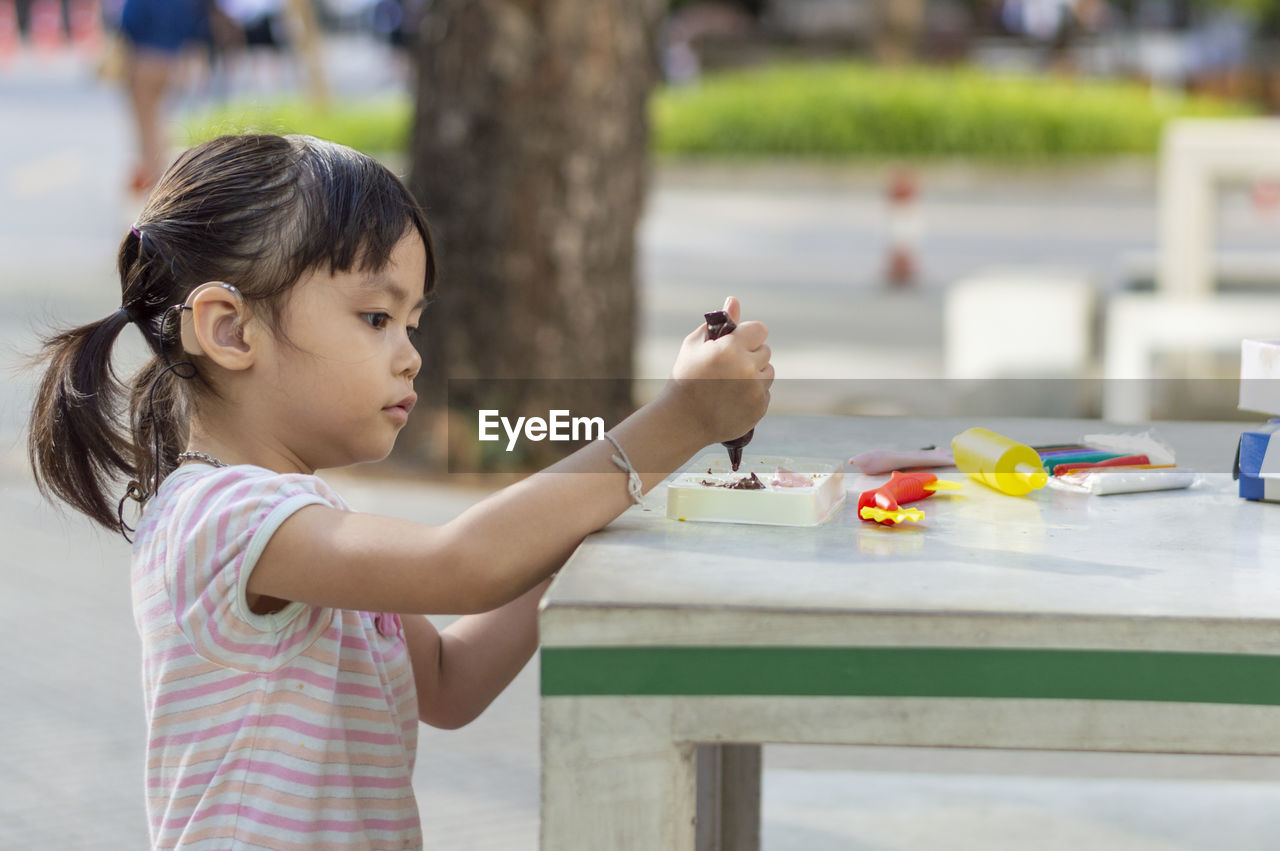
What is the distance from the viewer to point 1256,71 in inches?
865

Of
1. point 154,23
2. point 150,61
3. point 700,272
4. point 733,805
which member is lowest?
point 700,272

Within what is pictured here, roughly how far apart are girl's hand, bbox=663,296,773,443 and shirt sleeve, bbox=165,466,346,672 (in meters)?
0.33

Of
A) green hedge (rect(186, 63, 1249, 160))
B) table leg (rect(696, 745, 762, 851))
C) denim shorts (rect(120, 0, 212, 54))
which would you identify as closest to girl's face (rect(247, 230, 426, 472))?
table leg (rect(696, 745, 762, 851))

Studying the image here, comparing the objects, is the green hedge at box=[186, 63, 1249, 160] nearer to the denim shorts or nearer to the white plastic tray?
the denim shorts

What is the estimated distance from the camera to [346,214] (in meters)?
1.56

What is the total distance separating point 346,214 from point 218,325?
15 centimetres

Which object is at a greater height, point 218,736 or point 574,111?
point 574,111

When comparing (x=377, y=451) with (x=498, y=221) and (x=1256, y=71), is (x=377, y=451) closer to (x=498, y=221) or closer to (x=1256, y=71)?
(x=498, y=221)

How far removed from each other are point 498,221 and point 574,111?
1.37 ft

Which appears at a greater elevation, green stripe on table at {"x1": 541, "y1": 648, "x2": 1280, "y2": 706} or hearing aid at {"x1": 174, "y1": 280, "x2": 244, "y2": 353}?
hearing aid at {"x1": 174, "y1": 280, "x2": 244, "y2": 353}

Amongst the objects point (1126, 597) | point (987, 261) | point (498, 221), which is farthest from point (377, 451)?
point (987, 261)

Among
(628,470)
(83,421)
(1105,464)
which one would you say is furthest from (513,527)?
(1105,464)

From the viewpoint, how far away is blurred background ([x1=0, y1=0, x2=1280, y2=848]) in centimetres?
304

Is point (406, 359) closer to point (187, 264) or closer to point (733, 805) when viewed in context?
point (187, 264)
